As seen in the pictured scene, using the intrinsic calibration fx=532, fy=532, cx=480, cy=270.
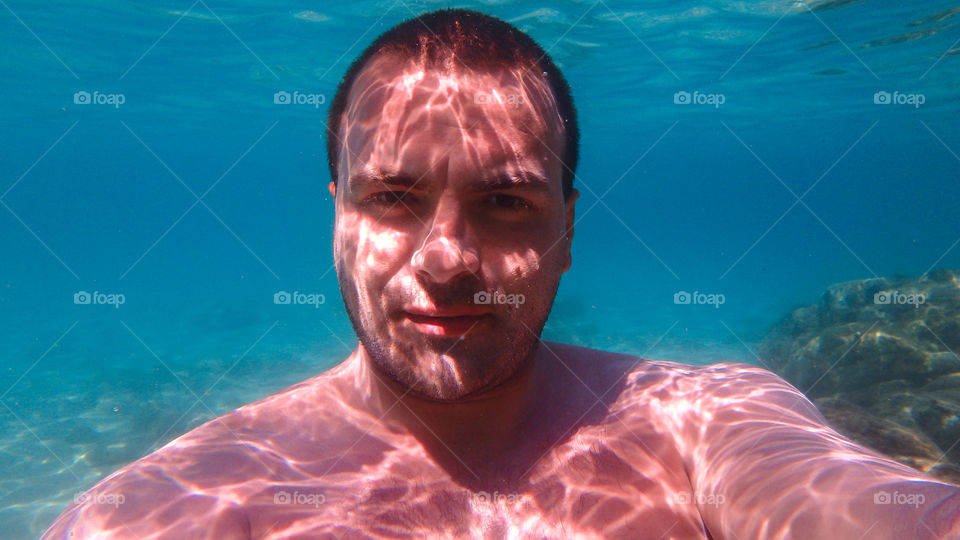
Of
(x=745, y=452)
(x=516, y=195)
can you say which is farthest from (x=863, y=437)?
(x=516, y=195)

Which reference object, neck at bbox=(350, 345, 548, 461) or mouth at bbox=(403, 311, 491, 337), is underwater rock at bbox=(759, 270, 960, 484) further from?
mouth at bbox=(403, 311, 491, 337)

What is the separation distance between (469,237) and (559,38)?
1801cm

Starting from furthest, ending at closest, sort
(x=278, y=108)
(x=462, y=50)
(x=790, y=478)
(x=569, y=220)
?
(x=278, y=108) < (x=569, y=220) < (x=462, y=50) < (x=790, y=478)

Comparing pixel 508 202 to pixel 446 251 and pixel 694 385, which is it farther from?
pixel 694 385

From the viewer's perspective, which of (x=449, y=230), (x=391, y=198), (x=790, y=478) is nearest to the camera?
(x=790, y=478)

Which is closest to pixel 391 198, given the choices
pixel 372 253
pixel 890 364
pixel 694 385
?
pixel 372 253

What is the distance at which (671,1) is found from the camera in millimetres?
15016

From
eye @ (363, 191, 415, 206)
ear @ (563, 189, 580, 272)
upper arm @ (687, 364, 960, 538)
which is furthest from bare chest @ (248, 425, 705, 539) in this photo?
eye @ (363, 191, 415, 206)

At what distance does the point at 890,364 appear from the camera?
345 inches

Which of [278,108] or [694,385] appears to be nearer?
[694,385]

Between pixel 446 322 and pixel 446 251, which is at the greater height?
pixel 446 251

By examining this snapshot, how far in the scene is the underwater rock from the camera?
618cm

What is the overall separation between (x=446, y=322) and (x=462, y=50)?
1.29 metres

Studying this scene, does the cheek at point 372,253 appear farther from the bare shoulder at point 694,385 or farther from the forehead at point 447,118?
the bare shoulder at point 694,385
